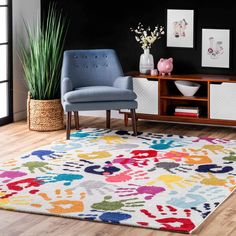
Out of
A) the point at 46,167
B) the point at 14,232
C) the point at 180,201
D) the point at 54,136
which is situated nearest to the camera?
the point at 14,232

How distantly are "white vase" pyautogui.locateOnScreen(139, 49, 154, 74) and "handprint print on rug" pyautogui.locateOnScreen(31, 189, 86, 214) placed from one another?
9.15 ft

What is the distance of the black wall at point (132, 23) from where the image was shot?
25.2ft

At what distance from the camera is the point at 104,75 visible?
760cm

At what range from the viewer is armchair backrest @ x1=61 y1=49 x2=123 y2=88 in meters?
7.53

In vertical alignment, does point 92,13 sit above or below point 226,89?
above

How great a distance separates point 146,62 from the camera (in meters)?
7.80

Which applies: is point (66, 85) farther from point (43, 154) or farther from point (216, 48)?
point (216, 48)

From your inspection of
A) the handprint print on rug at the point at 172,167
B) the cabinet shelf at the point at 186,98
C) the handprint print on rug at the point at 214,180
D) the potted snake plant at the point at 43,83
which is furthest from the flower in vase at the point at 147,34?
the handprint print on rug at the point at 214,180

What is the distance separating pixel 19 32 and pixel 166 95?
1772mm

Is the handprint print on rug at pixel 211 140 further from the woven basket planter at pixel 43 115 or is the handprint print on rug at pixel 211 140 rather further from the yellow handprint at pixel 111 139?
the woven basket planter at pixel 43 115

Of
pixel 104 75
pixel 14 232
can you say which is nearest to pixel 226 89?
pixel 104 75

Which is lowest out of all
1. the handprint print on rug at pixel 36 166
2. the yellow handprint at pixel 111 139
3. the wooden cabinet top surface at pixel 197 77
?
the handprint print on rug at pixel 36 166

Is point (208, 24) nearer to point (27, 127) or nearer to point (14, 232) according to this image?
point (27, 127)

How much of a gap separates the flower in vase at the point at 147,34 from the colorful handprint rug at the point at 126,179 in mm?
1141
